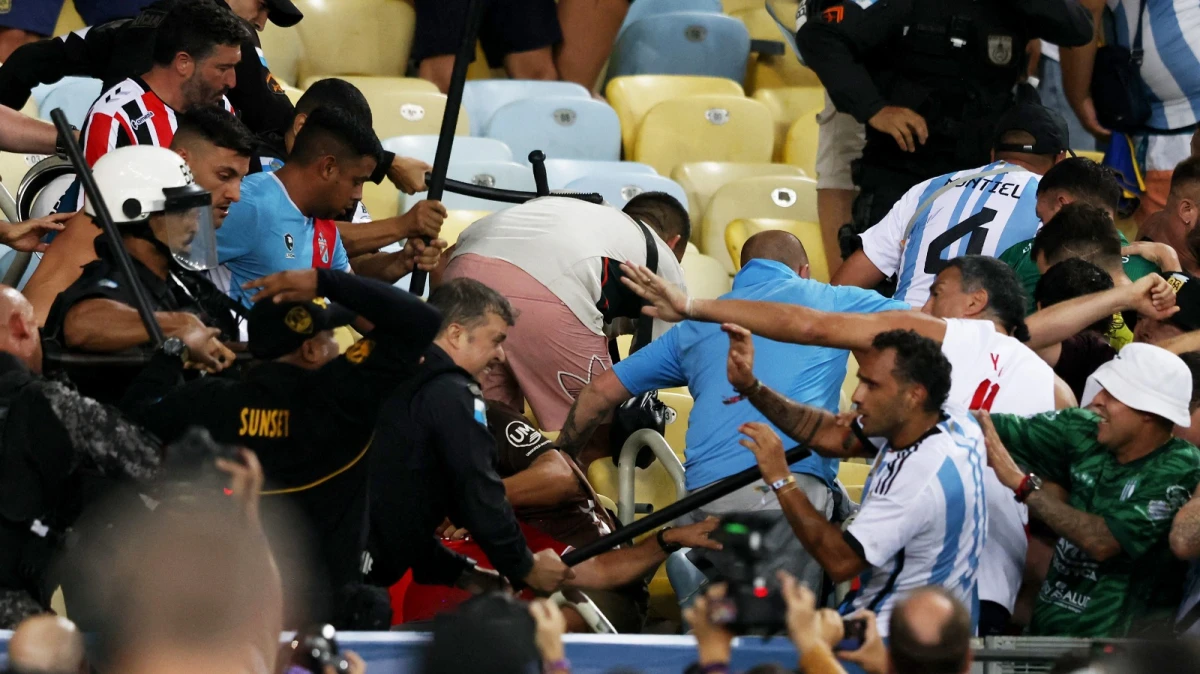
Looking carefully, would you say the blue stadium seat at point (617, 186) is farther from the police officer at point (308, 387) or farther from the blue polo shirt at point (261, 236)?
the police officer at point (308, 387)

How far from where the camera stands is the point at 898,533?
4820 millimetres

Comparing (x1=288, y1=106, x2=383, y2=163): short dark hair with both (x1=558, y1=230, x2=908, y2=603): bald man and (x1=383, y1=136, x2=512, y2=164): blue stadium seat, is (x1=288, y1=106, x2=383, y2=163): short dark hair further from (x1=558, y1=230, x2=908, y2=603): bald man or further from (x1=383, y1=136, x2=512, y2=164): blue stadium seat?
(x1=383, y1=136, x2=512, y2=164): blue stadium seat

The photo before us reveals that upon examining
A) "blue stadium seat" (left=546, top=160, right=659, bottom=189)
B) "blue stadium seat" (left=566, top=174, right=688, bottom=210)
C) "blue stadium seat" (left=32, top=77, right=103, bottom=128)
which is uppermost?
"blue stadium seat" (left=32, top=77, right=103, bottom=128)

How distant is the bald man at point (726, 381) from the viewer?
19.4 feet

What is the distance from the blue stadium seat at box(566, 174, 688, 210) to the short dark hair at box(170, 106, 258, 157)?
125 inches

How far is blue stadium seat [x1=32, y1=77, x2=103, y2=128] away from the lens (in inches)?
304

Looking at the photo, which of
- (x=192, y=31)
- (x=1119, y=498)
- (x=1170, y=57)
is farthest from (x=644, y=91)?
(x=1119, y=498)

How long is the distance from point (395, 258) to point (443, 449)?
5.62 ft

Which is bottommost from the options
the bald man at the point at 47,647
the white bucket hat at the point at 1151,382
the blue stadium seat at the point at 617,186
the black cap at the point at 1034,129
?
the blue stadium seat at the point at 617,186

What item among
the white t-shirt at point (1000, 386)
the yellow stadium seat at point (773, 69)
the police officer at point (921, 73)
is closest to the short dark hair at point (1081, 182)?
the police officer at point (921, 73)

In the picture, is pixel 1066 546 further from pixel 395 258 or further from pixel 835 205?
pixel 835 205

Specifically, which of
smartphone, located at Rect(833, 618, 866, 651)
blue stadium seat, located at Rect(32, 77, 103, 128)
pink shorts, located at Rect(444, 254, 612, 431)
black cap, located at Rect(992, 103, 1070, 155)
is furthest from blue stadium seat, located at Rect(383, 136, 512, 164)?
smartphone, located at Rect(833, 618, 866, 651)

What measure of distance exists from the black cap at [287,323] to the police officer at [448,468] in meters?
0.41

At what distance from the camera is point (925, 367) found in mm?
4910
